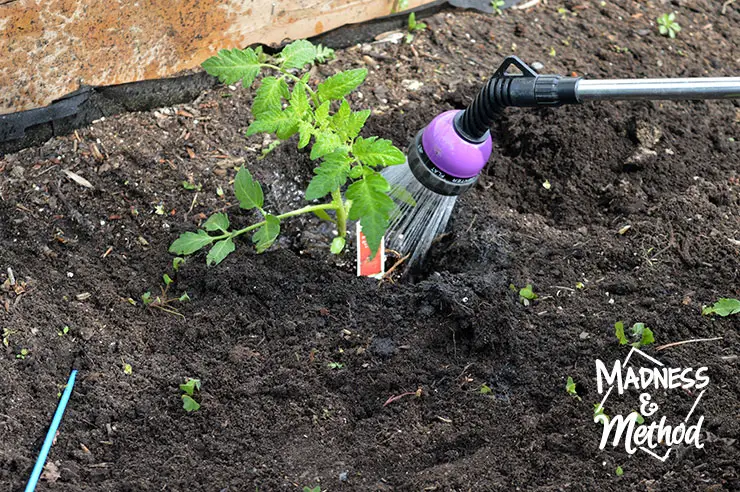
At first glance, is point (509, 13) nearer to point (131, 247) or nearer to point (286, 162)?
point (286, 162)

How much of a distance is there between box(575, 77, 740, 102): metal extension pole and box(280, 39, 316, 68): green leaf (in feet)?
2.51

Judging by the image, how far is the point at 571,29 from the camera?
321 cm

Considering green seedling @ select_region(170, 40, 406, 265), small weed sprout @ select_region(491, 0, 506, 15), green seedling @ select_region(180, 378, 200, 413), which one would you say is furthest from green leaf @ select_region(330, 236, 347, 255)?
small weed sprout @ select_region(491, 0, 506, 15)

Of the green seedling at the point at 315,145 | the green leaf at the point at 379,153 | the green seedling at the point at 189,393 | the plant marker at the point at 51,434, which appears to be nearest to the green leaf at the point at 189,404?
the green seedling at the point at 189,393

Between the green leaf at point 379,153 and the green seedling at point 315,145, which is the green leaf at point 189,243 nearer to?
the green seedling at point 315,145

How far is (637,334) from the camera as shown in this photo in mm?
2117

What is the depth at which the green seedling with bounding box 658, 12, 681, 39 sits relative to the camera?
3207 mm

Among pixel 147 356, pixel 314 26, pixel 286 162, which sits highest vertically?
pixel 314 26

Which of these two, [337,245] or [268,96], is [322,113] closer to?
[268,96]

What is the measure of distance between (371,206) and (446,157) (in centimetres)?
25

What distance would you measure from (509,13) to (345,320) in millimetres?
1616

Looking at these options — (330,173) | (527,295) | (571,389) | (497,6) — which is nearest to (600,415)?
(571,389)

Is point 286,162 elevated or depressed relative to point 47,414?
elevated

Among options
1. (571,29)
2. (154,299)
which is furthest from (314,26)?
(154,299)
